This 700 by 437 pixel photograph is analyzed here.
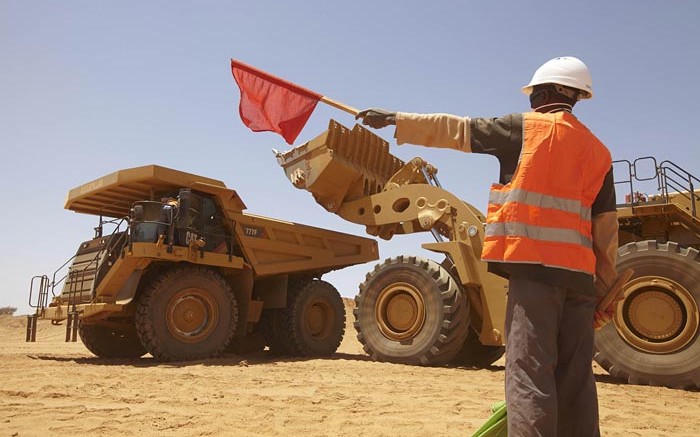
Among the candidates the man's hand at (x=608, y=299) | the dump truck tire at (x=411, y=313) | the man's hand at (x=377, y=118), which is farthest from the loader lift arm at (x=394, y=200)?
the man's hand at (x=377, y=118)

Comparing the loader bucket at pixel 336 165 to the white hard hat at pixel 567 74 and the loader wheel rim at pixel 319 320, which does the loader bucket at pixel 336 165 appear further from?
the white hard hat at pixel 567 74

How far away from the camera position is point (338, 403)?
537 cm

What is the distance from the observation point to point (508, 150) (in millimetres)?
Result: 2688

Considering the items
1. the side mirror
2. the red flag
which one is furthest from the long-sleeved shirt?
the side mirror

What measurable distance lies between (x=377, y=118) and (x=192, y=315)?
6632 millimetres

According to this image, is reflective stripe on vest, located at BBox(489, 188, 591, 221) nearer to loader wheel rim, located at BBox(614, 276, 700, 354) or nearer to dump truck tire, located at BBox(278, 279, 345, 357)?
loader wheel rim, located at BBox(614, 276, 700, 354)

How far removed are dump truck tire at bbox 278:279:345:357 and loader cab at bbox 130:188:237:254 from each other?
1658 millimetres

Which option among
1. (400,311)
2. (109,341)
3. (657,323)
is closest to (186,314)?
(109,341)

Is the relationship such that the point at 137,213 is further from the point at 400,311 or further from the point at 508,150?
the point at 508,150

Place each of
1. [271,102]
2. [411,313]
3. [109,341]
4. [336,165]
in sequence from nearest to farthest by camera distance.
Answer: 1. [271,102]
2. [411,313]
3. [336,165]
4. [109,341]

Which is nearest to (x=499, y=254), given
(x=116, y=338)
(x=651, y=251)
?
(x=651, y=251)

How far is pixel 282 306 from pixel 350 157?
2.87 meters

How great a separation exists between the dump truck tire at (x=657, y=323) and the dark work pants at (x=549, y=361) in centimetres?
468

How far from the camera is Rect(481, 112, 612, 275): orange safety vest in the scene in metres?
2.55
